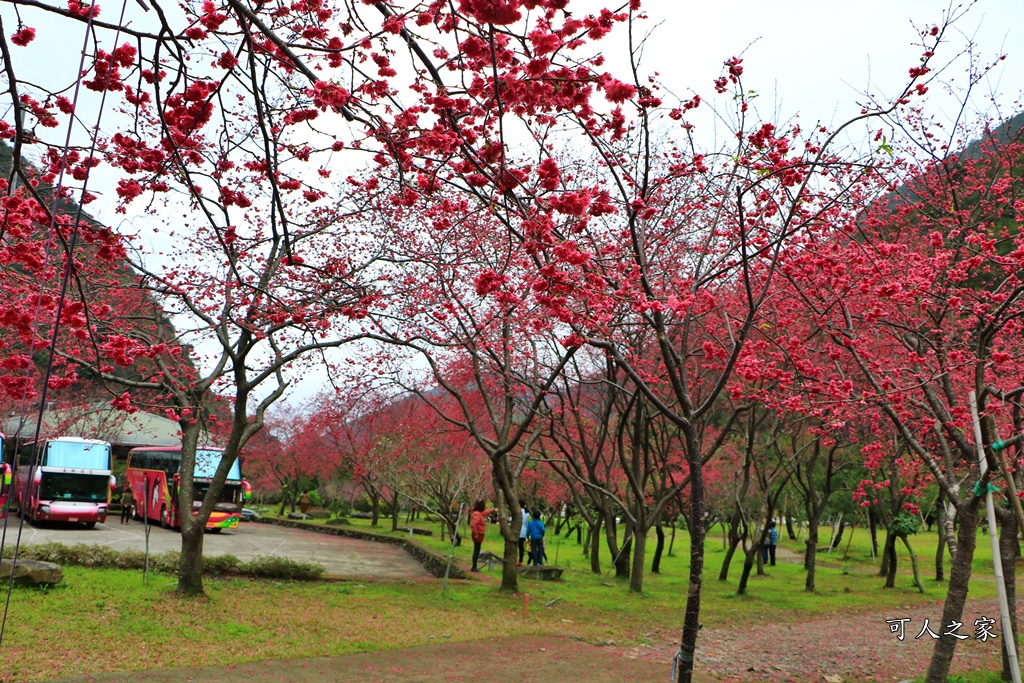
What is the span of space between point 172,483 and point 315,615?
578 inches

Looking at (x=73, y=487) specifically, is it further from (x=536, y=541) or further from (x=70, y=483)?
(x=536, y=541)

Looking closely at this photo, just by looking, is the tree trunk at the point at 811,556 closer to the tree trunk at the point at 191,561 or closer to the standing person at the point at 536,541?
the standing person at the point at 536,541

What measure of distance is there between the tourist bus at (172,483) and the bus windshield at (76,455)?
1.44 meters

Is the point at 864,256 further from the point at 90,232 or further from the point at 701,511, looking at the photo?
the point at 90,232

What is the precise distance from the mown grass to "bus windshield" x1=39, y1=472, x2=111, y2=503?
10.5 metres

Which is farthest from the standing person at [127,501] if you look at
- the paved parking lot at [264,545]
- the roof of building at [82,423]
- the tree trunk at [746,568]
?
the tree trunk at [746,568]

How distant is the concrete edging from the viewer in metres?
15.5

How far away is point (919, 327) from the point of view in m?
8.48

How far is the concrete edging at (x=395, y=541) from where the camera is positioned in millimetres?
15508

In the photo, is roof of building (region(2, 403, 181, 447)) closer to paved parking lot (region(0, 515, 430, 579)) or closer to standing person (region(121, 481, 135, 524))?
standing person (region(121, 481, 135, 524))

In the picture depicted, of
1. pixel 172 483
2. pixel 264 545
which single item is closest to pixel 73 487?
pixel 172 483

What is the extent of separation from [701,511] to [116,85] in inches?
198

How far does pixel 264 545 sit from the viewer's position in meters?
19.9

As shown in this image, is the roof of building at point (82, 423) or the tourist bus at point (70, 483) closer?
the roof of building at point (82, 423)
